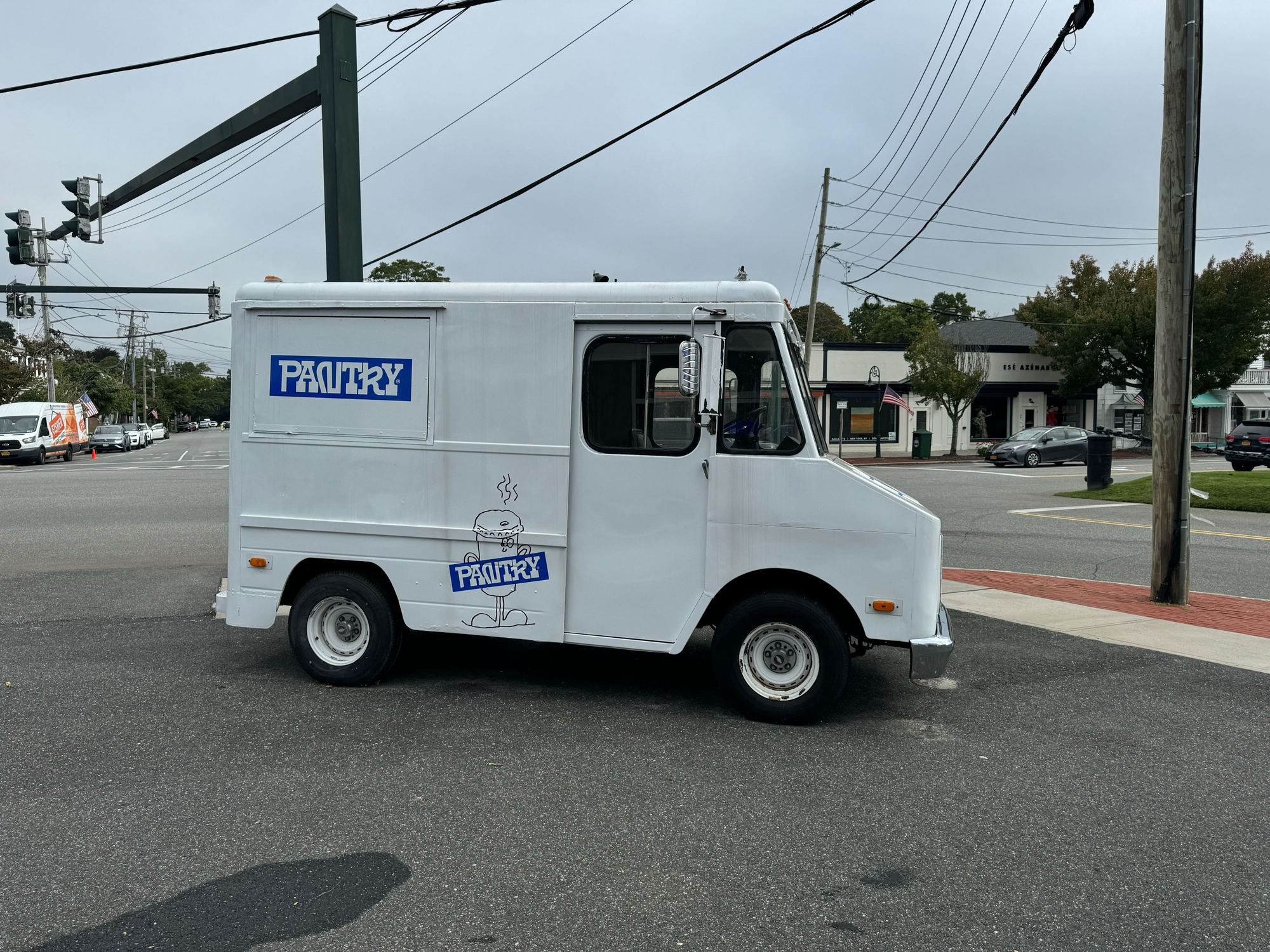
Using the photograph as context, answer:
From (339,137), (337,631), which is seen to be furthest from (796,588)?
(339,137)

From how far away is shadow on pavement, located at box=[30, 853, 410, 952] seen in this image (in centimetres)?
316

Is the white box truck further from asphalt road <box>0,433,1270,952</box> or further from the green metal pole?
the green metal pole

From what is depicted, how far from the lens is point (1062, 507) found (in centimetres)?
1922

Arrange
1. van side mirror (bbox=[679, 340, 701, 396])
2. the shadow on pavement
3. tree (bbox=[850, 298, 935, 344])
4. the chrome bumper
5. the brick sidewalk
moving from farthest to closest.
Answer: tree (bbox=[850, 298, 935, 344]) → the brick sidewalk → the chrome bumper → van side mirror (bbox=[679, 340, 701, 396]) → the shadow on pavement

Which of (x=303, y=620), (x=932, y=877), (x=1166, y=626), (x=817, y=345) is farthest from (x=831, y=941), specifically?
(x=817, y=345)

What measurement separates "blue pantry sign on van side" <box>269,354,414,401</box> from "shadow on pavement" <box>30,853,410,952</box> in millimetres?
2920

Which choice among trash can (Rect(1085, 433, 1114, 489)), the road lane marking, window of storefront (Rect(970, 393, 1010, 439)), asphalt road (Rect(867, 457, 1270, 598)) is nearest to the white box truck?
asphalt road (Rect(867, 457, 1270, 598))

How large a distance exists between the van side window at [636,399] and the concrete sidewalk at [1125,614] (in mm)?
4535

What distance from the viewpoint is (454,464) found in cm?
573

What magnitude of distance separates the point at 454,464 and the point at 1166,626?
6.47m

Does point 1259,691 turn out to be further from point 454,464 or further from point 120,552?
point 120,552

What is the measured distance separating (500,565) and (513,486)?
1.63 feet

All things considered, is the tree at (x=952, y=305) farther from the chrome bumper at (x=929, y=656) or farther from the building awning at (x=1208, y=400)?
the chrome bumper at (x=929, y=656)

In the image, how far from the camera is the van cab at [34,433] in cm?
3416
